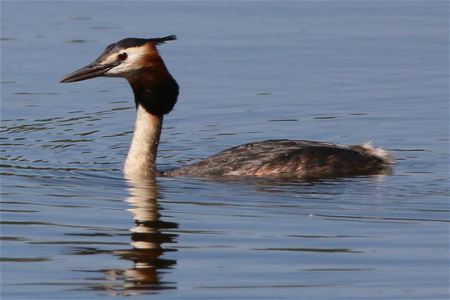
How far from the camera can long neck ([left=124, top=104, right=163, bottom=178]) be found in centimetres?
1388

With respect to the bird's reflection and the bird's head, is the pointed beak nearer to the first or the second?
the bird's head

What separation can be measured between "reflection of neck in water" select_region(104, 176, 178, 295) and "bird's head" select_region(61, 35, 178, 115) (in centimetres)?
91

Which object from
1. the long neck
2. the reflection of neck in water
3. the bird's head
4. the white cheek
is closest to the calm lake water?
the reflection of neck in water

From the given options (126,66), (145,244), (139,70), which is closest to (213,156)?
(139,70)

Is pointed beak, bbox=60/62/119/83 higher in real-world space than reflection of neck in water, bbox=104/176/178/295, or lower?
higher

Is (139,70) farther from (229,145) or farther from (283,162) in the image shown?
(229,145)

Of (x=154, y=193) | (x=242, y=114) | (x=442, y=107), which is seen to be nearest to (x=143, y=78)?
(x=154, y=193)

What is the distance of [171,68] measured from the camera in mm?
17969

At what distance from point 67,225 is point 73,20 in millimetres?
9364

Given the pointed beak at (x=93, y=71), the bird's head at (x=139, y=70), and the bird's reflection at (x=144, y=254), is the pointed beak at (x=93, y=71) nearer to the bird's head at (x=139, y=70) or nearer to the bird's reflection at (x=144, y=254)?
the bird's head at (x=139, y=70)

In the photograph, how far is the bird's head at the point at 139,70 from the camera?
13.7 meters

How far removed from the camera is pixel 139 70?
13.7 m

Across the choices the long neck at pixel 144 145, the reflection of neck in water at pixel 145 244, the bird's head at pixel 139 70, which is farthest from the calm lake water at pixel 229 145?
the bird's head at pixel 139 70

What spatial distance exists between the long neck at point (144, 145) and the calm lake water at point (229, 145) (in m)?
0.19
